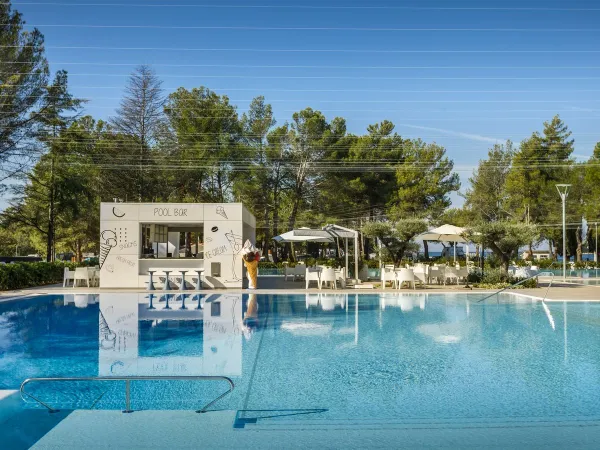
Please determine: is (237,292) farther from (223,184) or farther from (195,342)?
(223,184)

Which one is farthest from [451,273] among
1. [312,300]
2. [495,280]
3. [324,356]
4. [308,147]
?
[308,147]

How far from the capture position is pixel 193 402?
572cm

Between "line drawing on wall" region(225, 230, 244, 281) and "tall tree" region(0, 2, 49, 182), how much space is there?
41.2 ft

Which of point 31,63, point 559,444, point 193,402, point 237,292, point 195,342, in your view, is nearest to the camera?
point 559,444

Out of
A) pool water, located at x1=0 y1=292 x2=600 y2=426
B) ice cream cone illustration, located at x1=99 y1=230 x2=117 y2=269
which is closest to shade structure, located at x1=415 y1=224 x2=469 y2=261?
pool water, located at x1=0 y1=292 x2=600 y2=426

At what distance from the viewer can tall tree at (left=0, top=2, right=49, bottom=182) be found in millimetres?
23938

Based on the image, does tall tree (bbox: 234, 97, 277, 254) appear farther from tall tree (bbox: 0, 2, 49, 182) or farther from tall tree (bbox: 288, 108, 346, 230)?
tall tree (bbox: 0, 2, 49, 182)

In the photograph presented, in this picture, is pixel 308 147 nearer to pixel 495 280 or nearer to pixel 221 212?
pixel 221 212

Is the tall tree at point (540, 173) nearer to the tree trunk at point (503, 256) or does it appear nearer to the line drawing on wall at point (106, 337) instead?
the tree trunk at point (503, 256)

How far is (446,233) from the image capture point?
21938 millimetres

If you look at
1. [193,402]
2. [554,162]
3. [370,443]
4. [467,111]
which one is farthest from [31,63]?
[554,162]

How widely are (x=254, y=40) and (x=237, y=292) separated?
8.00 meters

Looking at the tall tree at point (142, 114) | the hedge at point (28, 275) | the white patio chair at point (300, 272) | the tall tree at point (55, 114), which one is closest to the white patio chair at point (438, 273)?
the white patio chair at point (300, 272)

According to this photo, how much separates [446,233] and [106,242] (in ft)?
40.8
